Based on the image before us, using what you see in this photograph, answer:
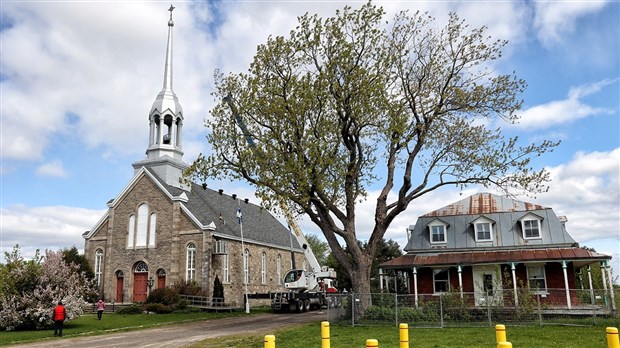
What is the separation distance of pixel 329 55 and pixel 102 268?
2771 centimetres

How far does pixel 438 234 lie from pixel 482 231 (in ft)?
8.66

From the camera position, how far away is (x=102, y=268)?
39.8 metres

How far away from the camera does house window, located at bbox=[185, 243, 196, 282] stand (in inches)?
1449

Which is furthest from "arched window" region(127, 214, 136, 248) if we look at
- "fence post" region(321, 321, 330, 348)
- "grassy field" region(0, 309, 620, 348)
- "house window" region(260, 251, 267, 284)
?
"fence post" region(321, 321, 330, 348)

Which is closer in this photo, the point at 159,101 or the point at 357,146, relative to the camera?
the point at 357,146

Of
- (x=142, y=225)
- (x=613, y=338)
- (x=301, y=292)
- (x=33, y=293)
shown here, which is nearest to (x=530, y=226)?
(x=301, y=292)

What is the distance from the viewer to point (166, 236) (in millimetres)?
38031

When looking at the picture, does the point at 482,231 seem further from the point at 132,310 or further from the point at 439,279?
the point at 132,310

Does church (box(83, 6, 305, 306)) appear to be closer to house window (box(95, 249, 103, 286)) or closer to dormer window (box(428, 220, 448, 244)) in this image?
house window (box(95, 249, 103, 286))

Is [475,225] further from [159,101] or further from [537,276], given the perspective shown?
[159,101]

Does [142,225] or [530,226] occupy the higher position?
[142,225]

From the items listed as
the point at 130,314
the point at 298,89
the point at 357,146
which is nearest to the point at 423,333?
the point at 357,146

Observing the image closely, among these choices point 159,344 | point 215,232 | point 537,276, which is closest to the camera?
point 159,344

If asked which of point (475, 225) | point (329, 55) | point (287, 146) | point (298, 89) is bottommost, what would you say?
point (475, 225)
